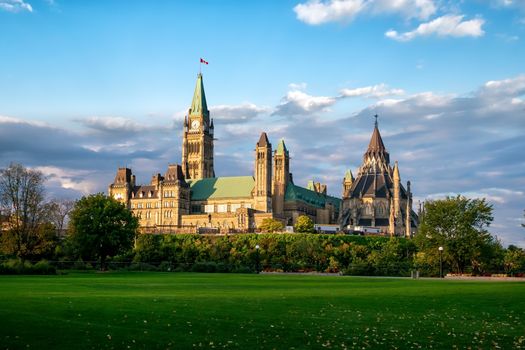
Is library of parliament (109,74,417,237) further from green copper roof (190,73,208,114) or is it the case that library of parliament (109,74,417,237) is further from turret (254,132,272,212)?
green copper roof (190,73,208,114)

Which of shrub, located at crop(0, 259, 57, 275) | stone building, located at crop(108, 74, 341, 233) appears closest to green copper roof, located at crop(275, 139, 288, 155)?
stone building, located at crop(108, 74, 341, 233)

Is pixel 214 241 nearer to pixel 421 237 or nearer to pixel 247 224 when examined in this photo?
pixel 247 224

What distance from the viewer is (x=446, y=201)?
72.6 meters

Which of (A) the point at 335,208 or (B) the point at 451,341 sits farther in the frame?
(A) the point at 335,208

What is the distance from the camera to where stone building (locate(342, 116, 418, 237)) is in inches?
6053

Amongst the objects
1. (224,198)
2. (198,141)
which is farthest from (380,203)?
(198,141)

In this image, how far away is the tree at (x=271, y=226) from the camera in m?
139

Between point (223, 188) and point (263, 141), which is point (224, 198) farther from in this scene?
point (263, 141)

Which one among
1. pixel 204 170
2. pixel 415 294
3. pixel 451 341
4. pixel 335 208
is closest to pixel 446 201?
pixel 415 294

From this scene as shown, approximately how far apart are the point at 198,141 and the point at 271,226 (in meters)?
60.4

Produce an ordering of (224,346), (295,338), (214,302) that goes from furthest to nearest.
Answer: (214,302) < (295,338) < (224,346)

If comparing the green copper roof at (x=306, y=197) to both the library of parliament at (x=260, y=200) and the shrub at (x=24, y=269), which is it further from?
the shrub at (x=24, y=269)

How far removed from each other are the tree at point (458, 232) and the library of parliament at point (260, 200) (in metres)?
74.4

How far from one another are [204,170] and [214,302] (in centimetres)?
16499
